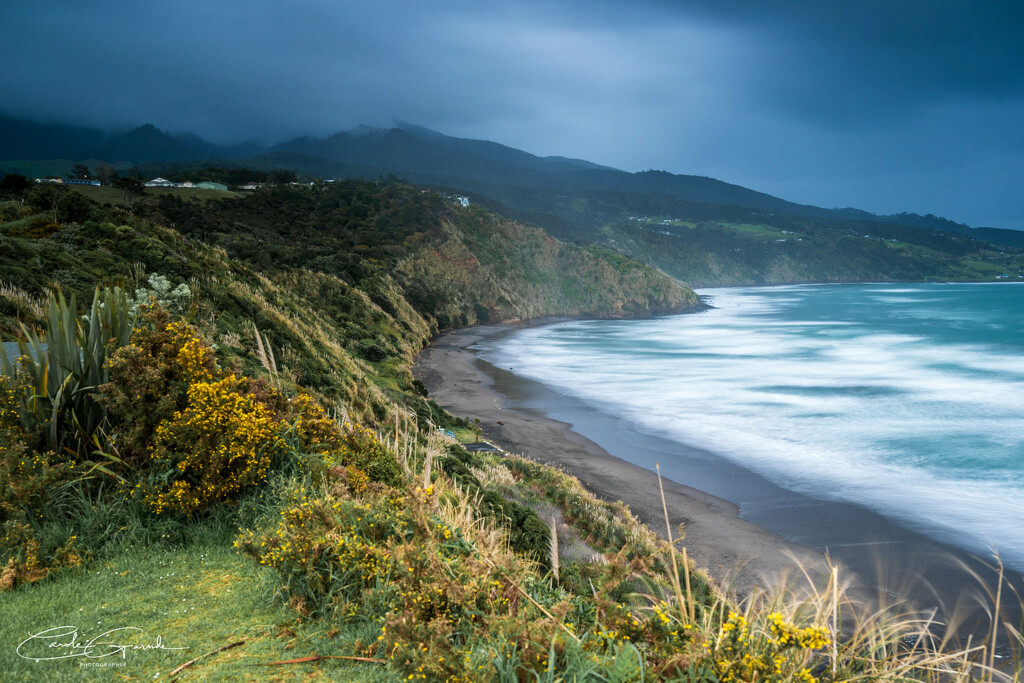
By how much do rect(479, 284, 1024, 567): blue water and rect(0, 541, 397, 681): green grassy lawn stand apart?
11860mm

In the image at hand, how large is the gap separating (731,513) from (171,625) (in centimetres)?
1037

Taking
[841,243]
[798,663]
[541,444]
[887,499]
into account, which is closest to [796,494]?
[887,499]

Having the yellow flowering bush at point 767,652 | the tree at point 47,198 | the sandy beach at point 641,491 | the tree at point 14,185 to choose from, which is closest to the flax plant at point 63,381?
the yellow flowering bush at point 767,652

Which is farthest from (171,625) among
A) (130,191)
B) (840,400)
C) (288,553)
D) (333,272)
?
(130,191)

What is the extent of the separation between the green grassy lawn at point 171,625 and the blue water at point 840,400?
1186cm

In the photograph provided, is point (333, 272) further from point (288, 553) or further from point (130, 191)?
point (288, 553)

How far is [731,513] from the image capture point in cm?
1195

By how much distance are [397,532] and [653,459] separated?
40.8ft

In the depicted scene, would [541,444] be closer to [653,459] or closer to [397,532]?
[653,459]

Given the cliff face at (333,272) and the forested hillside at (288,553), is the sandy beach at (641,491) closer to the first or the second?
the forested hillside at (288,553)

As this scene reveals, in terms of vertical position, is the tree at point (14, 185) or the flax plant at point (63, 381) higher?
the tree at point (14, 185)

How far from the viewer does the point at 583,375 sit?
28.3 m

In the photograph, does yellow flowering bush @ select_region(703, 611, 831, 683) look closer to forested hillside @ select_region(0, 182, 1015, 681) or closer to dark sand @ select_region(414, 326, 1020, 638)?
forested hillside @ select_region(0, 182, 1015, 681)

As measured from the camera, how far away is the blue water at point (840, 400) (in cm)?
1389
